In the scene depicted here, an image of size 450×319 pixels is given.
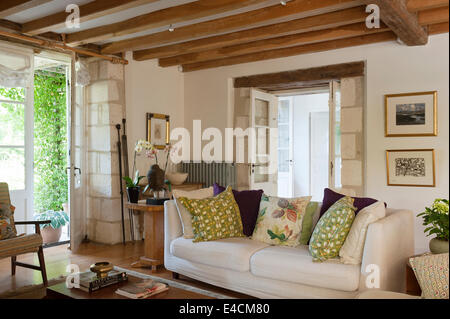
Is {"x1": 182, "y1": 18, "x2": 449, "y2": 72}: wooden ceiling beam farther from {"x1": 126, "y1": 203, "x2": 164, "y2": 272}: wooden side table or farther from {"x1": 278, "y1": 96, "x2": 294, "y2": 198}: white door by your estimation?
{"x1": 126, "y1": 203, "x2": 164, "y2": 272}: wooden side table

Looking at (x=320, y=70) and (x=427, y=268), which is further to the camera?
(x=320, y=70)

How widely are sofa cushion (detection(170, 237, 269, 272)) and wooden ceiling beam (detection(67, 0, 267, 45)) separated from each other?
198 cm

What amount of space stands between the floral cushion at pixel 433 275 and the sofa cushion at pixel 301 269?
482mm

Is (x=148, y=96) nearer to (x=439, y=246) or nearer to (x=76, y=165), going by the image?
(x=76, y=165)

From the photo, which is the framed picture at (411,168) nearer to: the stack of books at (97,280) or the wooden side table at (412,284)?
the wooden side table at (412,284)

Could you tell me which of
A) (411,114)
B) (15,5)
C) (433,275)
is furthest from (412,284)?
(15,5)

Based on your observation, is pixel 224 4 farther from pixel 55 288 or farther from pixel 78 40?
pixel 55 288

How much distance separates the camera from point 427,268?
1997 millimetres

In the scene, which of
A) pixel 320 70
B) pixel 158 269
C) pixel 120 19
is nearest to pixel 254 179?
pixel 320 70

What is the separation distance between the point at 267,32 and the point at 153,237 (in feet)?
8.07

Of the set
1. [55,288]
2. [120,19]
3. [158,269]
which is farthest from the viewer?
[120,19]
